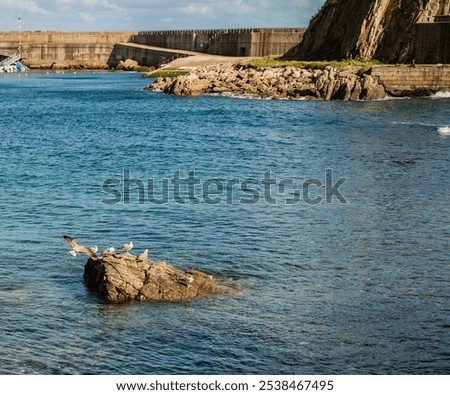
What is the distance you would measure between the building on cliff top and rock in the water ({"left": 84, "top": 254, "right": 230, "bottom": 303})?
80.8 meters

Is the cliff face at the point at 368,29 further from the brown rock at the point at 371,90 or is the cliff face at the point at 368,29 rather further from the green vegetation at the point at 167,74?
the green vegetation at the point at 167,74

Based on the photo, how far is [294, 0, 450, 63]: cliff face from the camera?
105312mm

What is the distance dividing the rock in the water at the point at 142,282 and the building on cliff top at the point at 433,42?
80784mm

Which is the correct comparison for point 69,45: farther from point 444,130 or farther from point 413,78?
point 444,130

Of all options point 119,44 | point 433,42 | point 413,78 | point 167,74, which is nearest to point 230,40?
point 167,74

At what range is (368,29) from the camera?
111 metres

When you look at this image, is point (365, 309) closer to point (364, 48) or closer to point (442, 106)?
point (442, 106)

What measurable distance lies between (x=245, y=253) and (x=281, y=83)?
243 ft

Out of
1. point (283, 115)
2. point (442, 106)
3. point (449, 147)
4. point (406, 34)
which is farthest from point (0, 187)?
point (406, 34)

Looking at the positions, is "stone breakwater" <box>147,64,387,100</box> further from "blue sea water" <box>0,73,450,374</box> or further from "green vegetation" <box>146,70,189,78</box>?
"blue sea water" <box>0,73,450,374</box>

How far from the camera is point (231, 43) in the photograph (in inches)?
6619

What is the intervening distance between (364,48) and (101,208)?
78549 mm

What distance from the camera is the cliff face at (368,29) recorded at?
105312mm

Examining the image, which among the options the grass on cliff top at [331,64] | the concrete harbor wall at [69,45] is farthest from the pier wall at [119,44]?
the grass on cliff top at [331,64]
